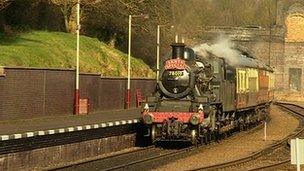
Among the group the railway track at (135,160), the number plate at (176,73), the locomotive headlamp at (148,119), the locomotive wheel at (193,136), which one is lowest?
the railway track at (135,160)

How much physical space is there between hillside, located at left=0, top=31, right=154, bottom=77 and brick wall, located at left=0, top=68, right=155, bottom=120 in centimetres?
208

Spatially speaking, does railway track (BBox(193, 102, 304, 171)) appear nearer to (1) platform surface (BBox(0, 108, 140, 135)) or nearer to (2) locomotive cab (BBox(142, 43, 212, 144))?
(2) locomotive cab (BBox(142, 43, 212, 144))

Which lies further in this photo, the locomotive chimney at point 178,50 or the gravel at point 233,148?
the locomotive chimney at point 178,50

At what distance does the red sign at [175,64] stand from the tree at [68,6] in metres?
17.3

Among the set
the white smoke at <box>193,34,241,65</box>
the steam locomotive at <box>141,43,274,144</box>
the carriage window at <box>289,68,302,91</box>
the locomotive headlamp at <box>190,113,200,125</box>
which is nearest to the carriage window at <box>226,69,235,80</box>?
the steam locomotive at <box>141,43,274,144</box>

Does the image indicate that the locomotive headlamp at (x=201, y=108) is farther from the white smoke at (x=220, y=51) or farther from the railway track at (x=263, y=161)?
the white smoke at (x=220, y=51)

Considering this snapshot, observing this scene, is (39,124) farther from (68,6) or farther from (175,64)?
(68,6)

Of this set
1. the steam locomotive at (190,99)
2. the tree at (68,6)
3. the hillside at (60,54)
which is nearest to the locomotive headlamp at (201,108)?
the steam locomotive at (190,99)

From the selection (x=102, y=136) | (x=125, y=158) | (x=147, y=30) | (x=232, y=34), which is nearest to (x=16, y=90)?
(x=102, y=136)

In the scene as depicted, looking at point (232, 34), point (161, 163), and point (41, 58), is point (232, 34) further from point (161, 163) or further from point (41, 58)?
point (161, 163)

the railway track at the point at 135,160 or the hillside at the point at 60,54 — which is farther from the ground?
the hillside at the point at 60,54

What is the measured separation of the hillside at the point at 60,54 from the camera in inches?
1267

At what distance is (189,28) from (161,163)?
4644 centimetres

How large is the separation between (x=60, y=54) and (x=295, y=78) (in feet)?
166
